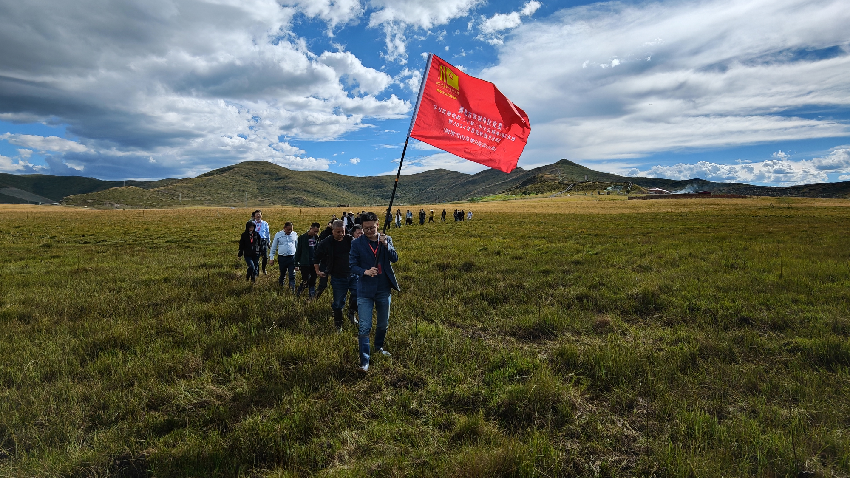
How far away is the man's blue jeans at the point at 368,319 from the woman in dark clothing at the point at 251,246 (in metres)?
6.76

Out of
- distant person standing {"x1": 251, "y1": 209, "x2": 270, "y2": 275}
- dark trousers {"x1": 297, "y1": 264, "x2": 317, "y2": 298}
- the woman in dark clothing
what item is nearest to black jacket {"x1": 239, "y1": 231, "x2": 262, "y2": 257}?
the woman in dark clothing

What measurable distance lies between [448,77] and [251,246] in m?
7.46

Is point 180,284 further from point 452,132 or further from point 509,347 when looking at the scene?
point 509,347

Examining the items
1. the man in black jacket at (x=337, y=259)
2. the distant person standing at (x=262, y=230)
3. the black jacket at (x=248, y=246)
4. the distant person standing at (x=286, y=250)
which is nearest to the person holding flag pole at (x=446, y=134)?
the man in black jacket at (x=337, y=259)

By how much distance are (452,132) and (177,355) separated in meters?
6.79

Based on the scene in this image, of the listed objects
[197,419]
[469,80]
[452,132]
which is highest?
[469,80]

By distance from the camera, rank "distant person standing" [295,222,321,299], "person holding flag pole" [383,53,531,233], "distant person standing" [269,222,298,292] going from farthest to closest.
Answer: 1. "distant person standing" [269,222,298,292]
2. "distant person standing" [295,222,321,299]
3. "person holding flag pole" [383,53,531,233]

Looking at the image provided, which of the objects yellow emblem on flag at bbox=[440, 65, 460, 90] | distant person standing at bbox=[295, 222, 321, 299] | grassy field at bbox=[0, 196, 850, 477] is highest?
yellow emblem on flag at bbox=[440, 65, 460, 90]

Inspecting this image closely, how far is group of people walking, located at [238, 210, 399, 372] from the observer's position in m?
6.02

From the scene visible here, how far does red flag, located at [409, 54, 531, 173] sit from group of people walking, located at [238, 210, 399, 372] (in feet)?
8.73

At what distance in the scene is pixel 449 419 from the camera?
4637mm

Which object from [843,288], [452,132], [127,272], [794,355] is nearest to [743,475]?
[794,355]

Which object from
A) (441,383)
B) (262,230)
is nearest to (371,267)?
(441,383)

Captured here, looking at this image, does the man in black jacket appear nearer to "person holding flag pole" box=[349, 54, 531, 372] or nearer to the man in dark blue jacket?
"person holding flag pole" box=[349, 54, 531, 372]
